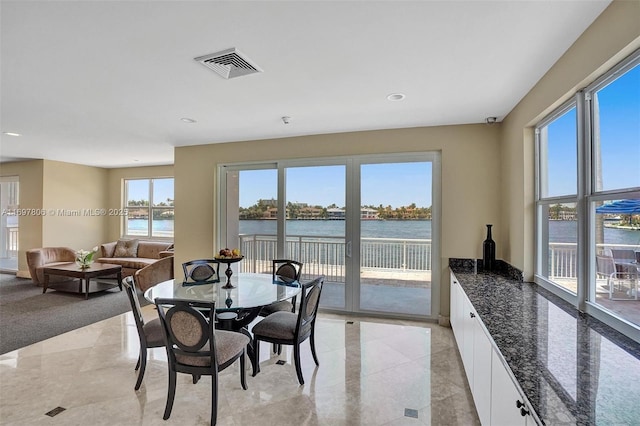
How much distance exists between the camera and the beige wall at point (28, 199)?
6.96 metres

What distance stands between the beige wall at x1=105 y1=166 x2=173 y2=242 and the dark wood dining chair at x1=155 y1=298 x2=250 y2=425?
21.6 ft

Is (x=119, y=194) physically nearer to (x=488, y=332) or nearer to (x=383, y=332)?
(x=383, y=332)

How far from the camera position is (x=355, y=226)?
14.8ft

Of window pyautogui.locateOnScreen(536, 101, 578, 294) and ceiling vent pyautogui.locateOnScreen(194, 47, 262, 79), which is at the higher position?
ceiling vent pyautogui.locateOnScreen(194, 47, 262, 79)

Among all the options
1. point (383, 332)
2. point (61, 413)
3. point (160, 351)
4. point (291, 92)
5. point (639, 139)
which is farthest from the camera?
point (383, 332)

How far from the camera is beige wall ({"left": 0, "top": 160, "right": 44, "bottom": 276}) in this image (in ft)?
22.8

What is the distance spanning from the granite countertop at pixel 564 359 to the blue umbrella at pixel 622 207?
667 millimetres

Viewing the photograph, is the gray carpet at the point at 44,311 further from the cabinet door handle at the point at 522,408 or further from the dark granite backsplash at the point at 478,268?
the dark granite backsplash at the point at 478,268

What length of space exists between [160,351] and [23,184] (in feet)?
21.0

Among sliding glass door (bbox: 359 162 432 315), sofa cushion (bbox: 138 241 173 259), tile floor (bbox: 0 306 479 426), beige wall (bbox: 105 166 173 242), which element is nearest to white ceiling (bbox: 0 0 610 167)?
sliding glass door (bbox: 359 162 432 315)

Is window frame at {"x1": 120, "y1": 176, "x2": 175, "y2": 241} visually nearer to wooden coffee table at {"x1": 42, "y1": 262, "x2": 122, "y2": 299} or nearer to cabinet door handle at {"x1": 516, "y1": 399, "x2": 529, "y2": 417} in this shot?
wooden coffee table at {"x1": 42, "y1": 262, "x2": 122, "y2": 299}

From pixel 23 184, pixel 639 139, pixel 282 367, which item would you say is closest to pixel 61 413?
pixel 282 367

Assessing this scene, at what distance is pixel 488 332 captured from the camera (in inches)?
71.6

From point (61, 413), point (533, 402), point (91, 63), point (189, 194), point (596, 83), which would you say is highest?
point (91, 63)
